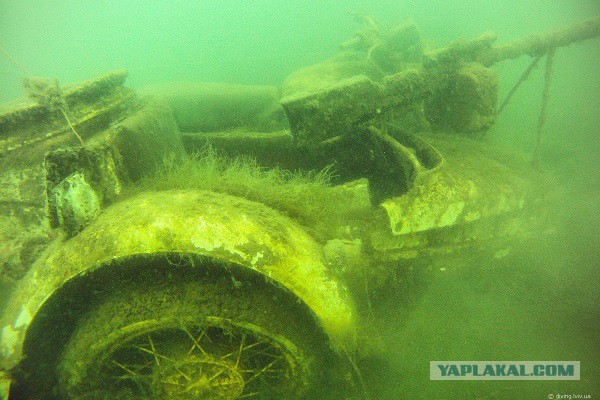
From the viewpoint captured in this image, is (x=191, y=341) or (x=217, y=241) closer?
(x=217, y=241)

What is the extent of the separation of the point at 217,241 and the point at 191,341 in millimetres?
750

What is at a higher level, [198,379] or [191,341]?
[191,341]

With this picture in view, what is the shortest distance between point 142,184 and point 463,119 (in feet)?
13.7

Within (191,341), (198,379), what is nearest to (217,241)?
(191,341)

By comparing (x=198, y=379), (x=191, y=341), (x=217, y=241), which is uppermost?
(x=217, y=241)

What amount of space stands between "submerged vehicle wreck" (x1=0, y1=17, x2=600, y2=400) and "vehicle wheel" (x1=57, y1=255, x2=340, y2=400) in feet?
0.03

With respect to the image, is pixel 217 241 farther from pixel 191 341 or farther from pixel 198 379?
pixel 198 379

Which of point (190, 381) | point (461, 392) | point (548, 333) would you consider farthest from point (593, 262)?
point (190, 381)

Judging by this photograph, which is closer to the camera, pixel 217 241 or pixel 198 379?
pixel 217 241

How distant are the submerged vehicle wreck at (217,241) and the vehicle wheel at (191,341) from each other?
10 millimetres

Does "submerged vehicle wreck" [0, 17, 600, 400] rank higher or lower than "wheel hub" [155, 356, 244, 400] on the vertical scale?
higher

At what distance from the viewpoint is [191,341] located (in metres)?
1.84

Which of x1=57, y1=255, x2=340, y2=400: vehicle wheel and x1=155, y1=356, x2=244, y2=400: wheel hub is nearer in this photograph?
x1=57, y1=255, x2=340, y2=400: vehicle wheel

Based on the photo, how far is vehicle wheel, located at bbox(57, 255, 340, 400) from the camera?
161 cm
